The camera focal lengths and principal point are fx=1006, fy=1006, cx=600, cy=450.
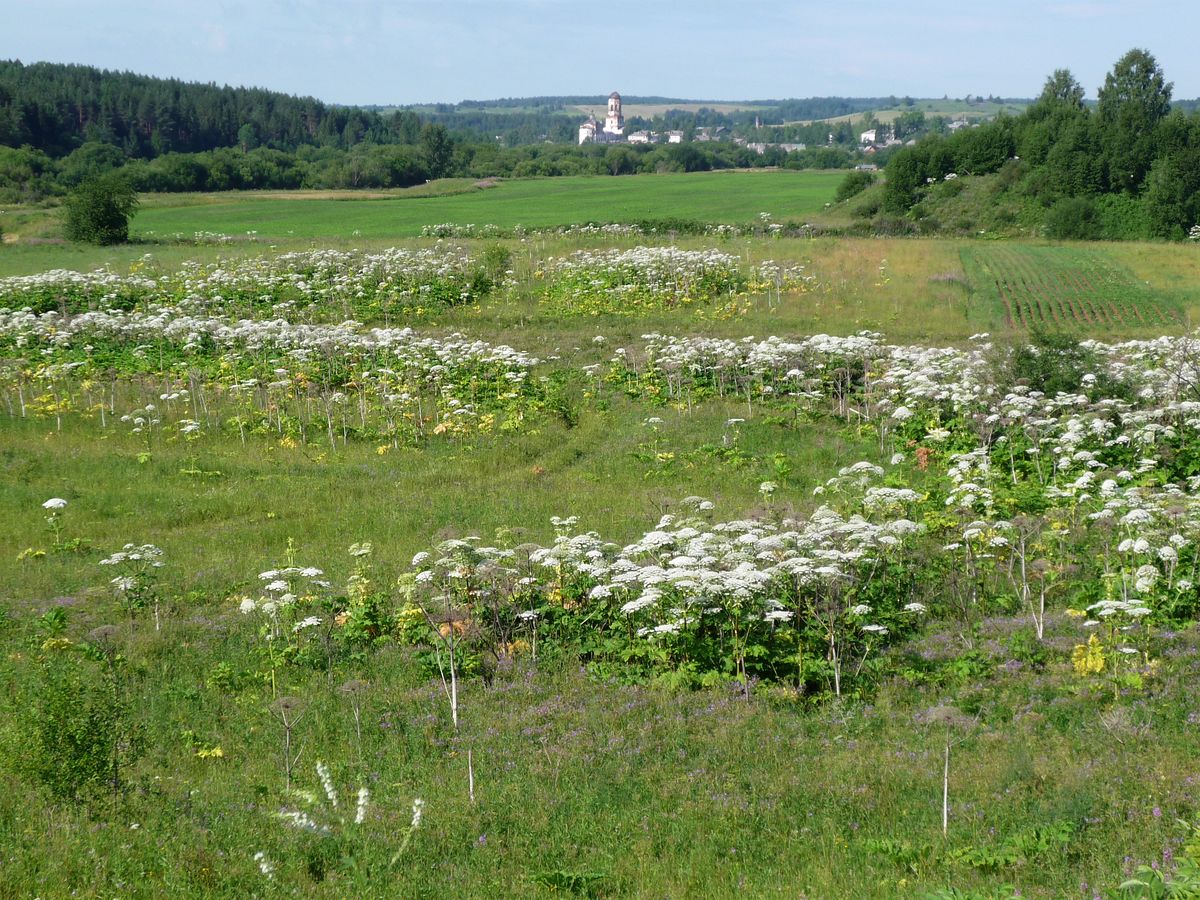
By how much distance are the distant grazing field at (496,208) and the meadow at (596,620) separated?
3658 cm

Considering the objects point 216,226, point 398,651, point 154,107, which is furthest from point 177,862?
point 154,107

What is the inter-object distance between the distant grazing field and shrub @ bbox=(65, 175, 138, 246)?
26.4 ft

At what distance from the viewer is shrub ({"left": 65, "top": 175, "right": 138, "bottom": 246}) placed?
50969 mm

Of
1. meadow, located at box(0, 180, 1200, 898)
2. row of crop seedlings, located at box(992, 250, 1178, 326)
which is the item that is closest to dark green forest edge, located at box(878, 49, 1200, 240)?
row of crop seedlings, located at box(992, 250, 1178, 326)

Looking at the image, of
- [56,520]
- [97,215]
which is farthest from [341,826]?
[97,215]

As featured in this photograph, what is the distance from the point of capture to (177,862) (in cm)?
693

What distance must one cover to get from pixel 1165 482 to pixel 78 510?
728 inches

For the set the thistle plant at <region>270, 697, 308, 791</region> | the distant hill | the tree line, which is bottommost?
the thistle plant at <region>270, 697, 308, 791</region>

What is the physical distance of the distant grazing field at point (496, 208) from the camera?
68188mm

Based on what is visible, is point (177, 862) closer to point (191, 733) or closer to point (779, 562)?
point (191, 733)

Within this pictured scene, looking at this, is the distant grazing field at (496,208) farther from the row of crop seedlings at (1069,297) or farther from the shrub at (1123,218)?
the row of crop seedlings at (1069,297)

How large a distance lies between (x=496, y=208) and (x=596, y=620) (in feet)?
241

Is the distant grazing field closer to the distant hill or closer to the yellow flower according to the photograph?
the distant hill

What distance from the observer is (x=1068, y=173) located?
63750 millimetres
